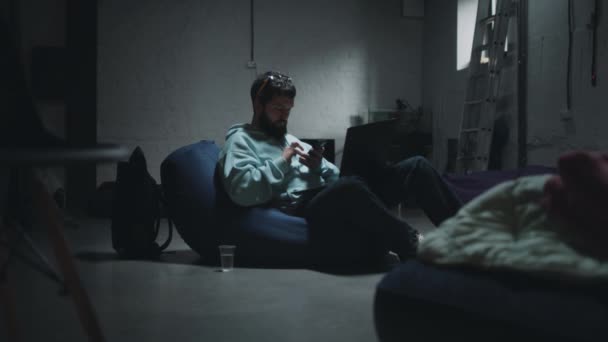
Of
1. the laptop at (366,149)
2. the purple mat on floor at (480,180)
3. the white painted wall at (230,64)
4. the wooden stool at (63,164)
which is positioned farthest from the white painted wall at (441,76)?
the wooden stool at (63,164)

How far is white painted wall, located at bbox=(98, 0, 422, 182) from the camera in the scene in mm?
6145

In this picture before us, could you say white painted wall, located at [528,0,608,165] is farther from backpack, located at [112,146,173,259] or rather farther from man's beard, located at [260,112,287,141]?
backpack, located at [112,146,173,259]

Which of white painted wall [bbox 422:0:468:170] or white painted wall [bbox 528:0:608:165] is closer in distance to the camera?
white painted wall [bbox 528:0:608:165]

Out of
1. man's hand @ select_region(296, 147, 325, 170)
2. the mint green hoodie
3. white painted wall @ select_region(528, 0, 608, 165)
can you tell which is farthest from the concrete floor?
white painted wall @ select_region(528, 0, 608, 165)

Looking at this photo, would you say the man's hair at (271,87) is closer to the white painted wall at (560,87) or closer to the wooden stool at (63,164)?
the wooden stool at (63,164)

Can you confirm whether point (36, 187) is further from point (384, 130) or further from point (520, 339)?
point (384, 130)

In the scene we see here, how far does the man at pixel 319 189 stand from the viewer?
267 centimetres

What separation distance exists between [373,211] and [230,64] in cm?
411

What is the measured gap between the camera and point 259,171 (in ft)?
9.12

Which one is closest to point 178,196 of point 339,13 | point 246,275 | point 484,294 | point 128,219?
point 128,219

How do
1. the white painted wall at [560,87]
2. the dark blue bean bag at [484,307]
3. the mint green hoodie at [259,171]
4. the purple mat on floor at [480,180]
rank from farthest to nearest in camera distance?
the white painted wall at [560,87], the purple mat on floor at [480,180], the mint green hoodie at [259,171], the dark blue bean bag at [484,307]

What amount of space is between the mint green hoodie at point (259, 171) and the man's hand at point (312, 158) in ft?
0.30

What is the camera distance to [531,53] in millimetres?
5004

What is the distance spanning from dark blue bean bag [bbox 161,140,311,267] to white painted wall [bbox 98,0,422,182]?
10.8 ft
